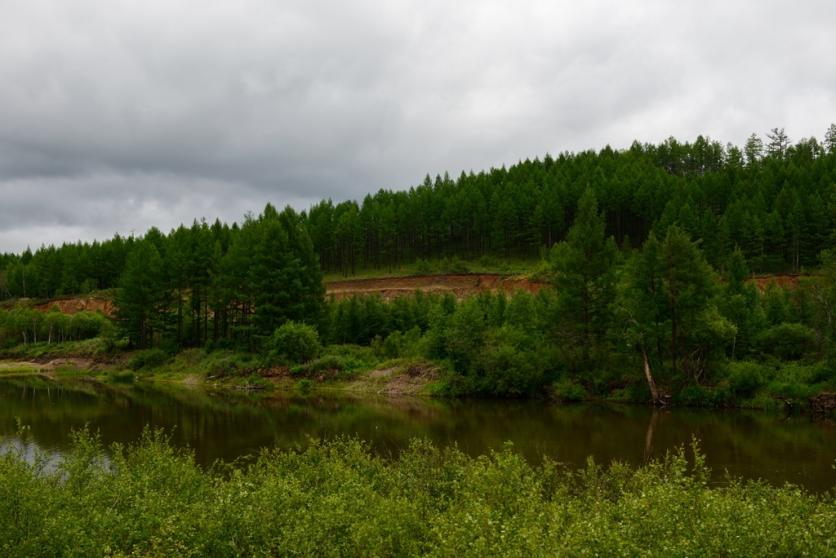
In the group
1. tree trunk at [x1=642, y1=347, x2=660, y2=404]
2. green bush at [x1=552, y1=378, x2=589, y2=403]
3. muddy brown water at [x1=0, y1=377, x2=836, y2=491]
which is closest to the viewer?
muddy brown water at [x1=0, y1=377, x2=836, y2=491]

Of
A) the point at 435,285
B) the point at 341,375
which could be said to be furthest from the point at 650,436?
the point at 435,285

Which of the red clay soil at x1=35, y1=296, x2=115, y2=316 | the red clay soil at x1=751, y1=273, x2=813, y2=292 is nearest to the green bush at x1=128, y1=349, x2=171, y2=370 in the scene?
the red clay soil at x1=35, y1=296, x2=115, y2=316

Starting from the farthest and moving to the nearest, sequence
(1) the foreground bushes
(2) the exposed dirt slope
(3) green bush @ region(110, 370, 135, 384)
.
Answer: (2) the exposed dirt slope < (3) green bush @ region(110, 370, 135, 384) < (1) the foreground bushes

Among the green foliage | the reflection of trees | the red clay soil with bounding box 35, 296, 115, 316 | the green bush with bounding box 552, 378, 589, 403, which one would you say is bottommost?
the green foliage

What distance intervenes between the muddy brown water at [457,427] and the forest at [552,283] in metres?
5.48

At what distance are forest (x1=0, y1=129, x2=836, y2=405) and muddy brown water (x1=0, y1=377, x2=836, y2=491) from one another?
5.48 meters

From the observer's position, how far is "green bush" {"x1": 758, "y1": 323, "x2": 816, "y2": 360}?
50562 mm

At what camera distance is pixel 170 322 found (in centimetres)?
8412

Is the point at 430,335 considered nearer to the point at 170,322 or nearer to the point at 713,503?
the point at 170,322

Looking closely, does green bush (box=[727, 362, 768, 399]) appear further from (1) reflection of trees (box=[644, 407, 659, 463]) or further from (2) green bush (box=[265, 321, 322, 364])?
(2) green bush (box=[265, 321, 322, 364])

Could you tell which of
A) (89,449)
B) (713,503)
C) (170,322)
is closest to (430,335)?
(170,322)

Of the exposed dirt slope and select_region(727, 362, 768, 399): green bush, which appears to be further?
the exposed dirt slope

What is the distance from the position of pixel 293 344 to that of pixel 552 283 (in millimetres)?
28605

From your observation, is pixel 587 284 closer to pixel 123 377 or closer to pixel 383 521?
pixel 383 521
